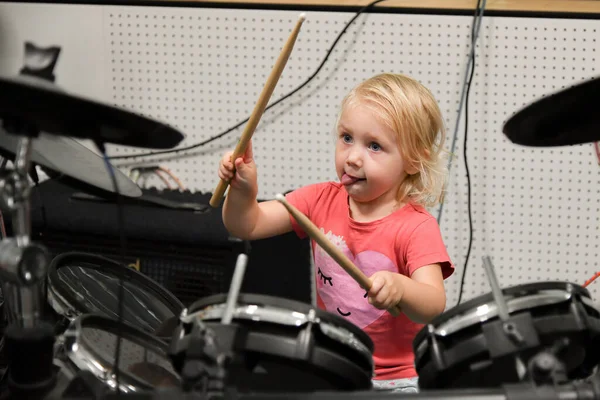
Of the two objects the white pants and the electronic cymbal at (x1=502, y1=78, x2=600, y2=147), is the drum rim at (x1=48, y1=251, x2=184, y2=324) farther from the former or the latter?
the electronic cymbal at (x1=502, y1=78, x2=600, y2=147)

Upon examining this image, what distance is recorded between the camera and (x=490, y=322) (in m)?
0.71

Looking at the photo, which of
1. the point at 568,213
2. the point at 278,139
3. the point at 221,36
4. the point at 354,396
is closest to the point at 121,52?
the point at 221,36

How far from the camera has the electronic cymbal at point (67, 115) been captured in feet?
2.02

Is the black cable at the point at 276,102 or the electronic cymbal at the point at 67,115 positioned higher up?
the black cable at the point at 276,102

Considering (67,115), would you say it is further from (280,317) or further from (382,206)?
(382,206)

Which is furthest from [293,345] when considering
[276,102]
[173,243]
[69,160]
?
[276,102]

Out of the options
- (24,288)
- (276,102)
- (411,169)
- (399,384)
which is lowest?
(399,384)

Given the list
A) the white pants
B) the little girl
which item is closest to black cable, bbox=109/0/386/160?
the little girl

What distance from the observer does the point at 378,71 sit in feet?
5.51

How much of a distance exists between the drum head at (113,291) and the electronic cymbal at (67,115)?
16.3 inches

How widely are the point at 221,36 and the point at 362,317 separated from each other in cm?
91

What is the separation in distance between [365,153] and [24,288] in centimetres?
55

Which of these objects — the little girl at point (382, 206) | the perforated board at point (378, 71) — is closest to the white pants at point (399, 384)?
the little girl at point (382, 206)

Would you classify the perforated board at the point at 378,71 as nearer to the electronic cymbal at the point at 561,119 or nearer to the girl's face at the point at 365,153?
the girl's face at the point at 365,153
